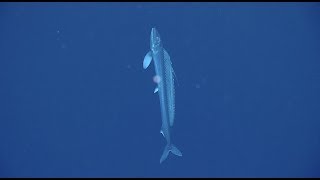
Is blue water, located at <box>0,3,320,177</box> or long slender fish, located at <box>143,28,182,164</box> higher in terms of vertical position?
blue water, located at <box>0,3,320,177</box>

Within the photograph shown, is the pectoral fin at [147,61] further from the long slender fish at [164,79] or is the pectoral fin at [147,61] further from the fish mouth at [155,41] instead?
the fish mouth at [155,41]

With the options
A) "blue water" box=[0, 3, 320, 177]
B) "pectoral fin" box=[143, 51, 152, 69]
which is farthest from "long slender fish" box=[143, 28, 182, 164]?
"blue water" box=[0, 3, 320, 177]

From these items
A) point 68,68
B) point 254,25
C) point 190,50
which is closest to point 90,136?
point 68,68

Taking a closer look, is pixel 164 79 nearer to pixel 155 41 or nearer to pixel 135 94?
pixel 155 41

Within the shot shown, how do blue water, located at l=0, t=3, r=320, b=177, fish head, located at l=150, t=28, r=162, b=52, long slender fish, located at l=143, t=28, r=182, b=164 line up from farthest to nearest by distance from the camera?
blue water, located at l=0, t=3, r=320, b=177 < fish head, located at l=150, t=28, r=162, b=52 < long slender fish, located at l=143, t=28, r=182, b=164

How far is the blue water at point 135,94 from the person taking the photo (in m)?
17.8

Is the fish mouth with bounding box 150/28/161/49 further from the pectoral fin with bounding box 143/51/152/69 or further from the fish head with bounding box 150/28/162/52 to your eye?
the pectoral fin with bounding box 143/51/152/69

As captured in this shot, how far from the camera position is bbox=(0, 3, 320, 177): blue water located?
17812 millimetres

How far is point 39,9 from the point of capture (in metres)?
18.9

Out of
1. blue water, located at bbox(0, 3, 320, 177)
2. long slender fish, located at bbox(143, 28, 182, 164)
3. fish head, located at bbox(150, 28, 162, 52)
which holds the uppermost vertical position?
blue water, located at bbox(0, 3, 320, 177)

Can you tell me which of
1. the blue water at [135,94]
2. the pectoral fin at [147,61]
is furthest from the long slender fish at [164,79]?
the blue water at [135,94]

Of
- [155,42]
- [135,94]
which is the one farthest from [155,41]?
[135,94]

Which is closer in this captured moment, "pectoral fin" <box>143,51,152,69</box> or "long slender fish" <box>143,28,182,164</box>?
"long slender fish" <box>143,28,182,164</box>

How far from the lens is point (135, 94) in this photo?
56.4 ft
